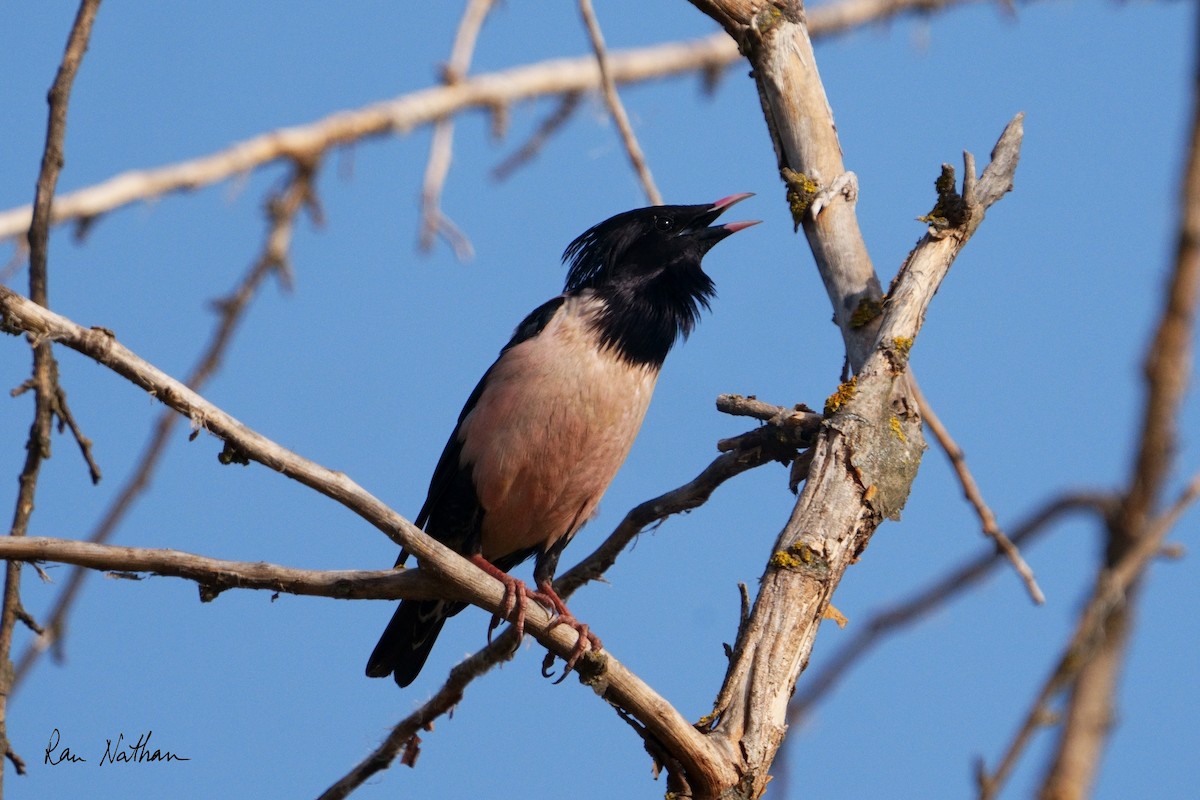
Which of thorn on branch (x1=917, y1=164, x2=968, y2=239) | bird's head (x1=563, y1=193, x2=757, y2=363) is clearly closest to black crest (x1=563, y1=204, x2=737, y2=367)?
bird's head (x1=563, y1=193, x2=757, y2=363)

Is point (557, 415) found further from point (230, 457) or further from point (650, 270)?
point (230, 457)

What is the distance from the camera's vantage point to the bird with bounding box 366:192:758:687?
16.8 feet

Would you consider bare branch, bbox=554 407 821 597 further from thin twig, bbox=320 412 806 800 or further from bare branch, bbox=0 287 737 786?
bare branch, bbox=0 287 737 786

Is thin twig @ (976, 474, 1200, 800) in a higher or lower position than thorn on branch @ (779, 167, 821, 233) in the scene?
lower

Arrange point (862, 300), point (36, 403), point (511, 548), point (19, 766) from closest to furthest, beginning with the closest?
point (19, 766) < point (36, 403) < point (862, 300) < point (511, 548)

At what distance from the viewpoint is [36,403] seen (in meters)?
4.18

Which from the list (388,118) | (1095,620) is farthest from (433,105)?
(1095,620)

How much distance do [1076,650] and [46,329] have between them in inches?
107

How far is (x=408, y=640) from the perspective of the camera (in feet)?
17.9

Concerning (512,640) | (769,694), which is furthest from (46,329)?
(769,694)

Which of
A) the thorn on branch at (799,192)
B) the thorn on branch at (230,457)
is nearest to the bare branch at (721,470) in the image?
the thorn on branch at (799,192)

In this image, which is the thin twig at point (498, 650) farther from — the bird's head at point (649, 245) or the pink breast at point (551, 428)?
the bird's head at point (649, 245)

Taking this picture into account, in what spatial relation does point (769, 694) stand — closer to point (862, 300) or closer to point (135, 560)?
point (862, 300)

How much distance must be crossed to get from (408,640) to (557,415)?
4.09 ft
